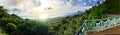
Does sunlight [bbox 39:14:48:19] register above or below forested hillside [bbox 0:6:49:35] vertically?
above

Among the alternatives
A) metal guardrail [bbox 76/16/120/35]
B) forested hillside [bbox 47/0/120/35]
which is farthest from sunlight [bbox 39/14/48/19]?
metal guardrail [bbox 76/16/120/35]

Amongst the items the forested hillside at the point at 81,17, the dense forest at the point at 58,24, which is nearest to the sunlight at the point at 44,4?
the dense forest at the point at 58,24

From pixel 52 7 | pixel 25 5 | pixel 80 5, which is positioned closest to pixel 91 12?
pixel 80 5

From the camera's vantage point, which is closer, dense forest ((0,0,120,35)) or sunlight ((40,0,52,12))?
dense forest ((0,0,120,35))

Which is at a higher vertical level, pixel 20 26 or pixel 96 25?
pixel 96 25

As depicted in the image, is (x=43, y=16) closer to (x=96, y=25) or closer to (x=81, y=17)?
(x=81, y=17)

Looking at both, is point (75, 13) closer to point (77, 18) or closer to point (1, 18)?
point (77, 18)

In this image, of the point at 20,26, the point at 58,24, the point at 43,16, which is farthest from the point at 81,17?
the point at 20,26

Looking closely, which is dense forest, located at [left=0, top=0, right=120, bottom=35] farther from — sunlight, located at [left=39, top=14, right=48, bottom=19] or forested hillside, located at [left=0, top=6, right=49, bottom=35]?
sunlight, located at [left=39, top=14, right=48, bottom=19]
